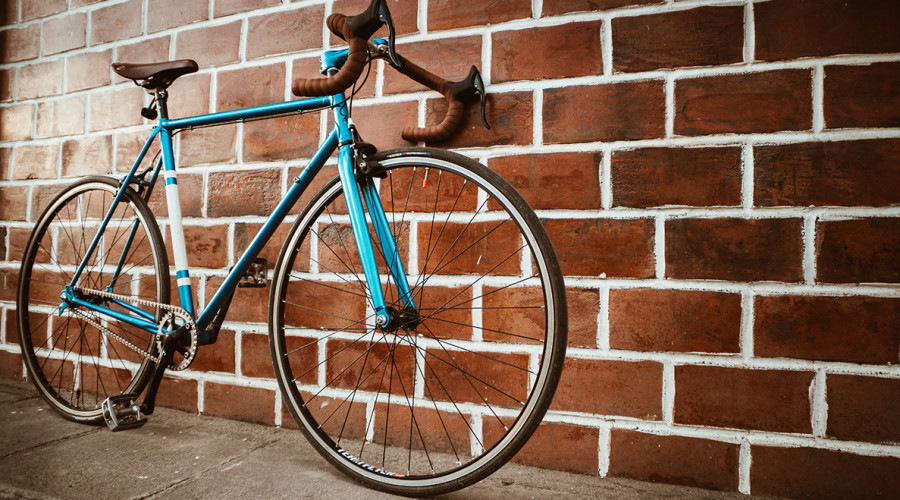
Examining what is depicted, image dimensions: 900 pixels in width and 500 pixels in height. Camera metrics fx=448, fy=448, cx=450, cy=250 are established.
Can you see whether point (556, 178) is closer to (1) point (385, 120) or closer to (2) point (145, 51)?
(1) point (385, 120)

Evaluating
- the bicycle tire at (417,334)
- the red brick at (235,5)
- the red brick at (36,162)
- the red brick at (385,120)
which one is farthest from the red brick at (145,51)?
the bicycle tire at (417,334)

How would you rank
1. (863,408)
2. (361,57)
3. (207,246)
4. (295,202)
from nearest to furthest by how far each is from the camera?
(361,57), (863,408), (295,202), (207,246)

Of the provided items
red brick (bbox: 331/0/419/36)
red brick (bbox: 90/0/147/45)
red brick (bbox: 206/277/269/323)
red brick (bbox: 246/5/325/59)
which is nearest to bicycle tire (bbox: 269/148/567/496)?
red brick (bbox: 206/277/269/323)

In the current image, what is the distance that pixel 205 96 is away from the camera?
155 cm

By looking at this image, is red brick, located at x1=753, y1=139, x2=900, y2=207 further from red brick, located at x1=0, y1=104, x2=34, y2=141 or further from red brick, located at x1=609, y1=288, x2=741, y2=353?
red brick, located at x1=0, y1=104, x2=34, y2=141

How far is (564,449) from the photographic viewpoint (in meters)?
1.16

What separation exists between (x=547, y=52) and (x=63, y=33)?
1.97 metres

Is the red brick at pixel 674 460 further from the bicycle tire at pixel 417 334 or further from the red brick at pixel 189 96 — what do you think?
the red brick at pixel 189 96

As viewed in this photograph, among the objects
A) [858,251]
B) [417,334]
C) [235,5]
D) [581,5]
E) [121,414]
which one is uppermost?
[235,5]

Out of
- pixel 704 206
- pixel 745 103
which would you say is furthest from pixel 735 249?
pixel 745 103

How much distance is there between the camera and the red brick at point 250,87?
1453mm

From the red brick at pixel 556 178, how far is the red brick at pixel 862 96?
51 cm

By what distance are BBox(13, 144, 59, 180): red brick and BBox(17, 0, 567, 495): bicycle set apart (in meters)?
0.55

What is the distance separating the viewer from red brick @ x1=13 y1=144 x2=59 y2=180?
6.02 feet
